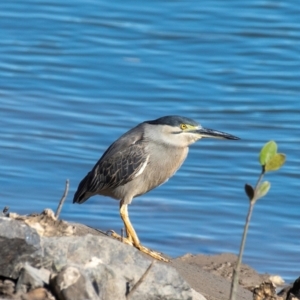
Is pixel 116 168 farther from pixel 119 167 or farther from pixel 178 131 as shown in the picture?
pixel 178 131

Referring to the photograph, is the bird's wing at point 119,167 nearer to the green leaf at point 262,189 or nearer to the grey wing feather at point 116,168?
the grey wing feather at point 116,168

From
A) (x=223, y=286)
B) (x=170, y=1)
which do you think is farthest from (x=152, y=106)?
(x=223, y=286)

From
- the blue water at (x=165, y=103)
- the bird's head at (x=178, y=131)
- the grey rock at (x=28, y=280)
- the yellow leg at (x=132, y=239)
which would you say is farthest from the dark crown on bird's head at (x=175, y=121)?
the grey rock at (x=28, y=280)

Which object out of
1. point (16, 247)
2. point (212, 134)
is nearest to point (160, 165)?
point (212, 134)

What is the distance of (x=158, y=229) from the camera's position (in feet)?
36.2

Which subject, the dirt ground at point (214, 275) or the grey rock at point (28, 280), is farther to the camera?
the dirt ground at point (214, 275)

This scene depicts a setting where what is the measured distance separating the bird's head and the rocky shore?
8.68ft

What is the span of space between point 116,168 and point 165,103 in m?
5.99

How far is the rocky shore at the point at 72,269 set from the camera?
16.3ft

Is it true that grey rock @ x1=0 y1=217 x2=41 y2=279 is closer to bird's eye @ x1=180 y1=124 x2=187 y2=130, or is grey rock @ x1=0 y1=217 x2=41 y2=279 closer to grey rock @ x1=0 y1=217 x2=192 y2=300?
grey rock @ x1=0 y1=217 x2=192 y2=300

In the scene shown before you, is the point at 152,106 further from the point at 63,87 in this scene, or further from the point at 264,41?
the point at 264,41

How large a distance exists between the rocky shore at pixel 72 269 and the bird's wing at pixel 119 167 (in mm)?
2616

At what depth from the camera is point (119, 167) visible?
8719mm

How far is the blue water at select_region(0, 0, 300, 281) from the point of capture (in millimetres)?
11257
